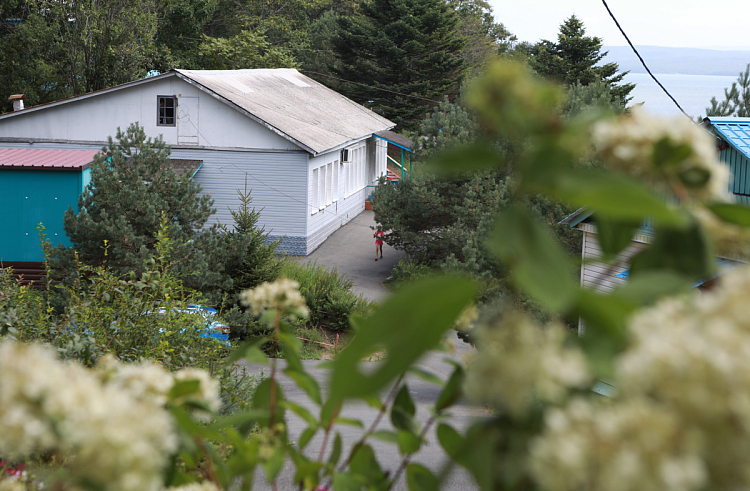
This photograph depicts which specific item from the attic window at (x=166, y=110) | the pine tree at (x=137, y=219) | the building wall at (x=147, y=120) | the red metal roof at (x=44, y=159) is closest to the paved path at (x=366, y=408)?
the pine tree at (x=137, y=219)

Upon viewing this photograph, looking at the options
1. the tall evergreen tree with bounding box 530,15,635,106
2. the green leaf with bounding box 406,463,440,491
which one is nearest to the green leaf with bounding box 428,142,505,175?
the green leaf with bounding box 406,463,440,491

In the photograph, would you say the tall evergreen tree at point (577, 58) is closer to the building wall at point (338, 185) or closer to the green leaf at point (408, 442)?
the building wall at point (338, 185)

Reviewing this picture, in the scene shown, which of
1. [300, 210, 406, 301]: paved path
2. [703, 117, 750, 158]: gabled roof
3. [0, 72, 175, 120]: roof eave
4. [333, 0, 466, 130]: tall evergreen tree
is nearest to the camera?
[703, 117, 750, 158]: gabled roof

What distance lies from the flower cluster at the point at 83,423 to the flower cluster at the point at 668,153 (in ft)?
1.57

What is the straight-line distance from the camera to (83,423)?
475mm

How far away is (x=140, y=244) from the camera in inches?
379

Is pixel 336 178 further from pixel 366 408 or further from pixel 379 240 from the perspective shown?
pixel 366 408

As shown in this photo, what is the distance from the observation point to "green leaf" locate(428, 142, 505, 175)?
56 cm

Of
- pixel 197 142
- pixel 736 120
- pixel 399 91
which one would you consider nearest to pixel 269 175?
pixel 197 142

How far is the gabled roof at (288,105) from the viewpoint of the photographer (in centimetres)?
1742

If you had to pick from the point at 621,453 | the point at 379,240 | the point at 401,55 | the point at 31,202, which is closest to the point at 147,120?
the point at 31,202

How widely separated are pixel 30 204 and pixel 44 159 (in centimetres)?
118

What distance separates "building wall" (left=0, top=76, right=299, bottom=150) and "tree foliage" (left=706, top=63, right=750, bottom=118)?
12.3 m

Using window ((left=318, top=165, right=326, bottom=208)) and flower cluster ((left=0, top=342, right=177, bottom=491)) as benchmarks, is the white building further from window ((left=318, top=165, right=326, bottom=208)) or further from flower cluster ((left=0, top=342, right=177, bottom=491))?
flower cluster ((left=0, top=342, right=177, bottom=491))
